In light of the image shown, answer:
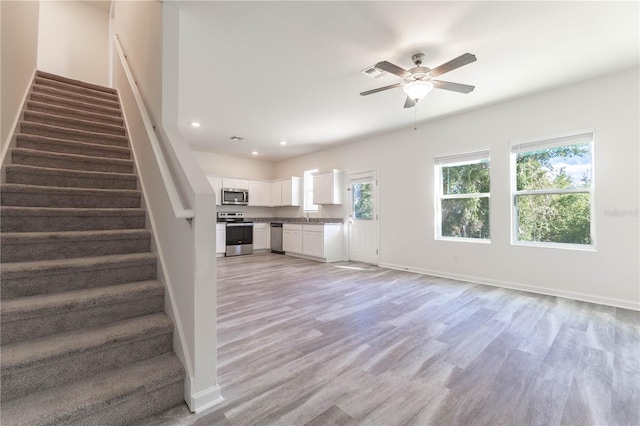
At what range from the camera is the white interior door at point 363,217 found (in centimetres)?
571

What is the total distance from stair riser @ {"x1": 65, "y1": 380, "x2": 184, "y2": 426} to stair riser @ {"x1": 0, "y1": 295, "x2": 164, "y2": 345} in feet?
1.73

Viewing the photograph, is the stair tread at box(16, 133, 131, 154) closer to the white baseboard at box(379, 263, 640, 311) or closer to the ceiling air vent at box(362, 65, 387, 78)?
the ceiling air vent at box(362, 65, 387, 78)

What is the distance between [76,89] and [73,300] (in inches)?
142

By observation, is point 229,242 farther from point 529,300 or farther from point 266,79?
point 529,300

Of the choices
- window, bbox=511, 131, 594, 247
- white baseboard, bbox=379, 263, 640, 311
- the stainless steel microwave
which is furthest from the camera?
the stainless steel microwave

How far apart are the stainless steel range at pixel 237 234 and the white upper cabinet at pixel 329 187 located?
204cm

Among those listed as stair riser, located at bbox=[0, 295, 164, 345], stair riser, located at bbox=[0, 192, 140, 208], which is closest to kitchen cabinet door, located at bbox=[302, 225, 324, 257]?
stair riser, located at bbox=[0, 192, 140, 208]

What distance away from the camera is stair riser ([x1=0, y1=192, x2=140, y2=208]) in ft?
6.71

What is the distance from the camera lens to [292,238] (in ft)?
22.8

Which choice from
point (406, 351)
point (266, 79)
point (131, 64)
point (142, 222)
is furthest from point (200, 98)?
point (406, 351)

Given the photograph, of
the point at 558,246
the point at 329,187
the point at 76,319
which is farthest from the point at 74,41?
the point at 558,246

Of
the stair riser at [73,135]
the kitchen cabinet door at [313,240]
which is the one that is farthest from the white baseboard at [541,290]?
the stair riser at [73,135]

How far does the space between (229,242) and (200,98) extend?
375cm

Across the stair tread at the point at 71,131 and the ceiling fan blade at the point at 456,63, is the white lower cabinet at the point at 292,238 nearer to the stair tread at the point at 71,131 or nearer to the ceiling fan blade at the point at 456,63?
the stair tread at the point at 71,131
